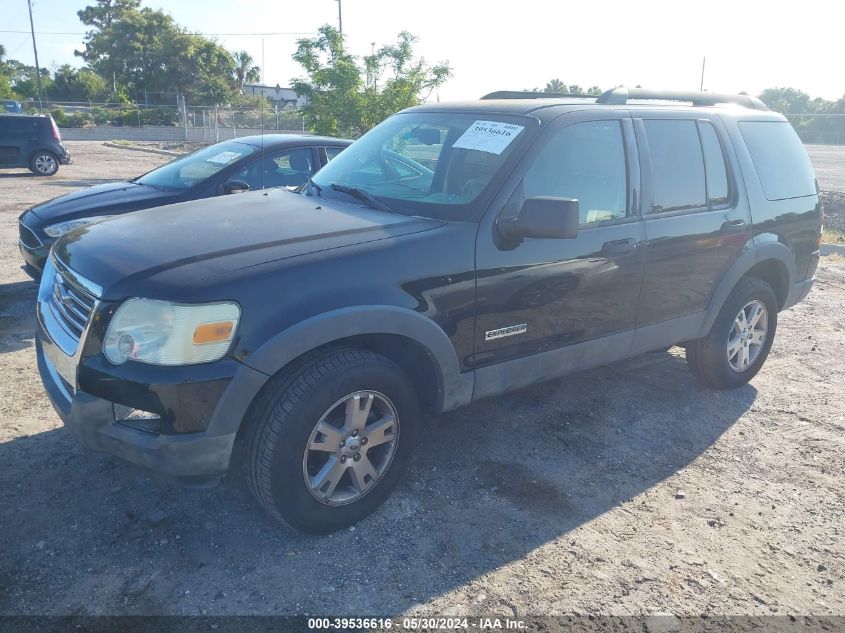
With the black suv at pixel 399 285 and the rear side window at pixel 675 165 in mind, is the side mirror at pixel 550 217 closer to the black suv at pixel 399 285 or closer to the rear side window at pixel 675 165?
the black suv at pixel 399 285

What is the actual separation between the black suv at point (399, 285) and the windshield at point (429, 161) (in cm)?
2

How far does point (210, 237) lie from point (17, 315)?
383cm

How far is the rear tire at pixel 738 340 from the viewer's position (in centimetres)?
472

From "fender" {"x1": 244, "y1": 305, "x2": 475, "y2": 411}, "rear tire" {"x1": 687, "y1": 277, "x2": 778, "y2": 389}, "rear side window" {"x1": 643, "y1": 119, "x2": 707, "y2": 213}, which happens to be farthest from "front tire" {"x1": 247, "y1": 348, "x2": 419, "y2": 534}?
"rear tire" {"x1": 687, "y1": 277, "x2": 778, "y2": 389}

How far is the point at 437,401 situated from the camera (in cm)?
336

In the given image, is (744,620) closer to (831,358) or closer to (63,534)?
(63,534)

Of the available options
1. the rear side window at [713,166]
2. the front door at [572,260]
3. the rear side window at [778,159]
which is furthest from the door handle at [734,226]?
the front door at [572,260]

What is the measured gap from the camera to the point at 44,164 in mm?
16234

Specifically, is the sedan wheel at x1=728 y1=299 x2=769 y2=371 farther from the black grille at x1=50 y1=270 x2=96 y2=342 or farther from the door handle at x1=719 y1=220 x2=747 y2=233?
the black grille at x1=50 y1=270 x2=96 y2=342

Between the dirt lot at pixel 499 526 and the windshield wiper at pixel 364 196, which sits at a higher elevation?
the windshield wiper at pixel 364 196

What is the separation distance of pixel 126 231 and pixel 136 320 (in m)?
0.77

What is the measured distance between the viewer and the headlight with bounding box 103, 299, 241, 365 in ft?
8.52

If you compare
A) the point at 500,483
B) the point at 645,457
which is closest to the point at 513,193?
the point at 500,483

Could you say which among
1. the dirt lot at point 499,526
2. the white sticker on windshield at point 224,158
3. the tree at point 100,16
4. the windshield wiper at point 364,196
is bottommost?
the dirt lot at point 499,526
